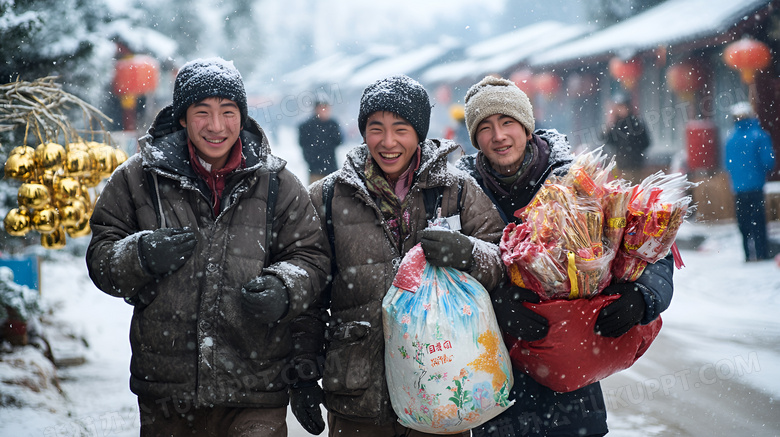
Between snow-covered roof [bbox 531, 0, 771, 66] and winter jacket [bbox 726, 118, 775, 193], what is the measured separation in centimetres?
359

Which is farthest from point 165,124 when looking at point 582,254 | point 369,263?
point 582,254

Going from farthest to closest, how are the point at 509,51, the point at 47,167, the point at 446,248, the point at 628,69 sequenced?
the point at 509,51 < the point at 628,69 < the point at 47,167 < the point at 446,248

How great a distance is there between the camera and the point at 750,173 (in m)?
8.57

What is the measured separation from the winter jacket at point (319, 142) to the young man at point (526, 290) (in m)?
7.16

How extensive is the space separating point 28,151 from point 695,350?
5238 millimetres

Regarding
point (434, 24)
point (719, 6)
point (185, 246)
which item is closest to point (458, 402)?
point (185, 246)

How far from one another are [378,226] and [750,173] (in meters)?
7.73

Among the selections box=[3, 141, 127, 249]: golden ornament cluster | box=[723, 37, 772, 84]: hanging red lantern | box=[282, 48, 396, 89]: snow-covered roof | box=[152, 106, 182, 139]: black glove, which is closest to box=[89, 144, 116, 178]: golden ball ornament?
box=[3, 141, 127, 249]: golden ornament cluster

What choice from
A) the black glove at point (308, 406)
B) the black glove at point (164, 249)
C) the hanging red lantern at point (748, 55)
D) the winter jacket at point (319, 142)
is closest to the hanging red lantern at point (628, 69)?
the hanging red lantern at point (748, 55)

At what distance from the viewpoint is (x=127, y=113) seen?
633 inches

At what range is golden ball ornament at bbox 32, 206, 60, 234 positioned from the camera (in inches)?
130

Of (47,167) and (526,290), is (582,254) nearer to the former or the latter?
(526,290)

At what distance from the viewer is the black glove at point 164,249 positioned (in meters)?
2.18

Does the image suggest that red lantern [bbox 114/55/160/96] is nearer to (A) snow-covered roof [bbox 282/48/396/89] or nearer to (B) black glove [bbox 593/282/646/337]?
(B) black glove [bbox 593/282/646/337]
